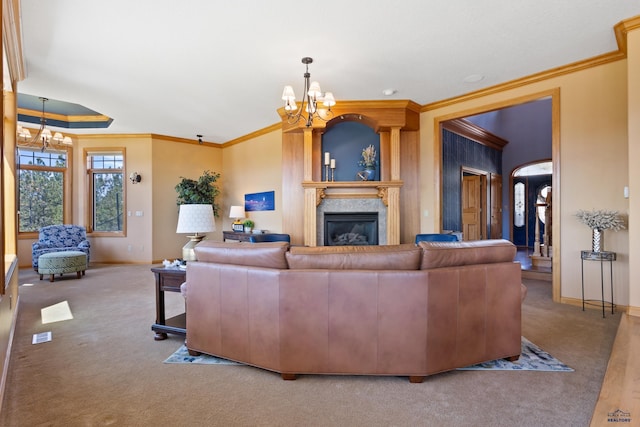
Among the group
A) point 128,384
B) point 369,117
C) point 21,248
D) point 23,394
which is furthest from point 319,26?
point 21,248

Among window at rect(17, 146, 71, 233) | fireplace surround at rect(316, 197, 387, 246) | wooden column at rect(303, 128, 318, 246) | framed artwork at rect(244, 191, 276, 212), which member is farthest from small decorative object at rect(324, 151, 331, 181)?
window at rect(17, 146, 71, 233)

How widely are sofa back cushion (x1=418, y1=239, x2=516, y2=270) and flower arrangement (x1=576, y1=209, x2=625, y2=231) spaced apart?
Result: 1.84 metres

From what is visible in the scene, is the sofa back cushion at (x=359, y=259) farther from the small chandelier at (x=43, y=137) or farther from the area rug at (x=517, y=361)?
the small chandelier at (x=43, y=137)

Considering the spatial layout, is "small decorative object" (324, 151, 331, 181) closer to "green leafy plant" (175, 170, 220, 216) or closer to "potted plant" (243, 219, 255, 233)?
"potted plant" (243, 219, 255, 233)

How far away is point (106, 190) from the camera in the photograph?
23.9ft

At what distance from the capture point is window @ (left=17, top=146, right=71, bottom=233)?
645 cm

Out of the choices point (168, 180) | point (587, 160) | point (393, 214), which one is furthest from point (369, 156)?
point (168, 180)

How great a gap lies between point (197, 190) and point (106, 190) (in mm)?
1956

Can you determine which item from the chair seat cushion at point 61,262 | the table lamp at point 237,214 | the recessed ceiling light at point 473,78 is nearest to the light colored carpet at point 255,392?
the chair seat cushion at point 61,262

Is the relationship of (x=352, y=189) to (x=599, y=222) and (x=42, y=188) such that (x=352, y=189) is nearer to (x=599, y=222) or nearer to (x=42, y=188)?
(x=599, y=222)

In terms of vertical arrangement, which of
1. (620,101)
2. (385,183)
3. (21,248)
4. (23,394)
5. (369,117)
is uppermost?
(369,117)

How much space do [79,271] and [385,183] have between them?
520 cm

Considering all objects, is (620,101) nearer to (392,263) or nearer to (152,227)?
(392,263)

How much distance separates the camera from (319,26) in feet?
10.2
